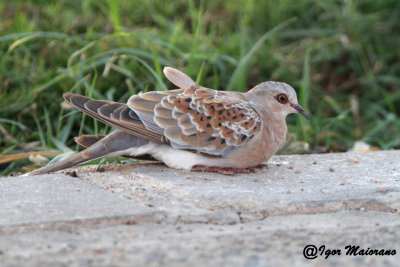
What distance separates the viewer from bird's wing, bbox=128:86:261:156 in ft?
12.2

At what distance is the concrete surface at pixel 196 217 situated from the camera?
2342 mm

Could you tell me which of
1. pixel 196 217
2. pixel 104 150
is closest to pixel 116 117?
pixel 104 150

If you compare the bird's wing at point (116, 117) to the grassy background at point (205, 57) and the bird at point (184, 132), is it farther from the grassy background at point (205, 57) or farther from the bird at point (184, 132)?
the grassy background at point (205, 57)

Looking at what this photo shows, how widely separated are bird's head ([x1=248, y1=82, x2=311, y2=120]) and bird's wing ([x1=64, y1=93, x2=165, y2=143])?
0.71 m

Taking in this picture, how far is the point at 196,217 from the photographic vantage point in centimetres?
280

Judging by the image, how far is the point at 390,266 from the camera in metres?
2.29

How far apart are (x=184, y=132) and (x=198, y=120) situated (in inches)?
4.2

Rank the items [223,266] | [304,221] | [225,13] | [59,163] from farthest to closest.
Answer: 1. [225,13]
2. [59,163]
3. [304,221]
4. [223,266]

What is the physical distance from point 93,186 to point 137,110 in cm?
69

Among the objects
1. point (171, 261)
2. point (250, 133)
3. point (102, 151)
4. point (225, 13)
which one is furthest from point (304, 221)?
point (225, 13)

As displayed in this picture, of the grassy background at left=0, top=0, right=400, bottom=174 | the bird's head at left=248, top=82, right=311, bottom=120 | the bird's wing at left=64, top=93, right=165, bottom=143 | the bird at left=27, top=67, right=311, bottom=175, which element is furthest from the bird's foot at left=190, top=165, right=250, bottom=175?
the grassy background at left=0, top=0, right=400, bottom=174

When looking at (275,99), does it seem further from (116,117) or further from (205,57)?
(205,57)

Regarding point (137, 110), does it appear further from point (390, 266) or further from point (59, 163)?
point (390, 266)

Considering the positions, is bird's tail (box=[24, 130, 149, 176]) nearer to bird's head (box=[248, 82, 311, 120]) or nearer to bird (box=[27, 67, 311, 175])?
bird (box=[27, 67, 311, 175])
